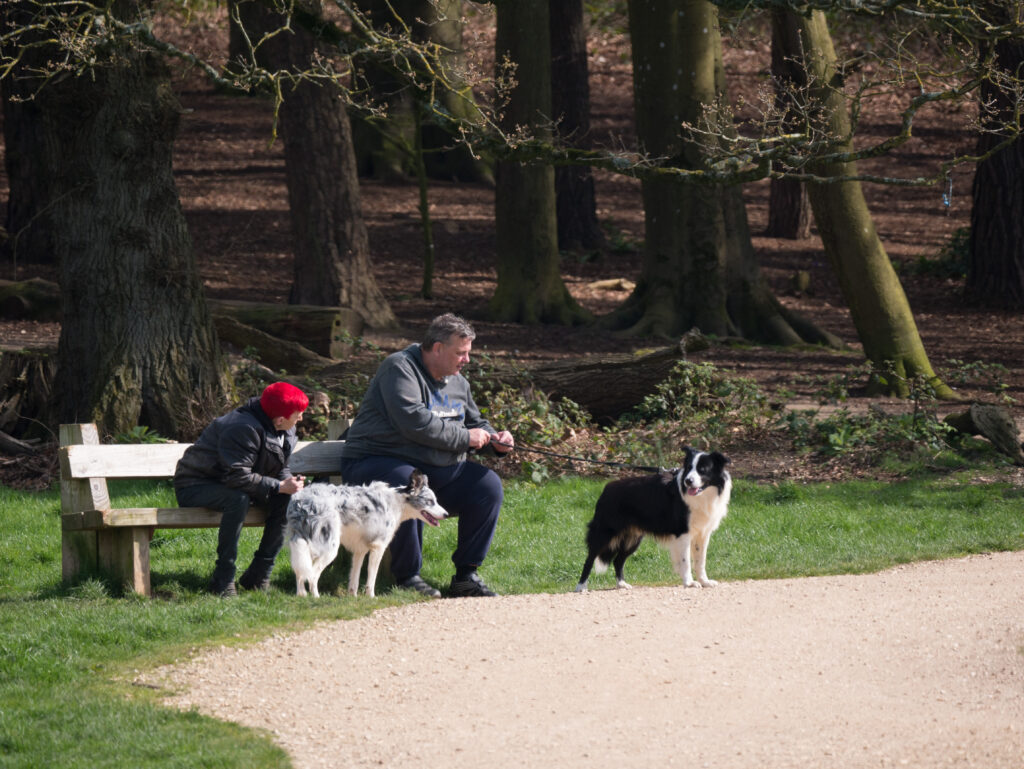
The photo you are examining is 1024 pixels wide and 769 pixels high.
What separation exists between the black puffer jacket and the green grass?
66 cm

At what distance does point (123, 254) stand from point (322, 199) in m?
6.32

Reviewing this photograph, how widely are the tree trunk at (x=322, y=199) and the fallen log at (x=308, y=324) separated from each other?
242 centimetres

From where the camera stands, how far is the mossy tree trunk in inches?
449

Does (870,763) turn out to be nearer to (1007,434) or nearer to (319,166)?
(1007,434)

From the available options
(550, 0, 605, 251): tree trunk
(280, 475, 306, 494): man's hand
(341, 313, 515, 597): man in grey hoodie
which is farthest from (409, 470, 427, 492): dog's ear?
(550, 0, 605, 251): tree trunk

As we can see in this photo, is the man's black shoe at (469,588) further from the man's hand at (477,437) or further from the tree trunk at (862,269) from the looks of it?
the tree trunk at (862,269)

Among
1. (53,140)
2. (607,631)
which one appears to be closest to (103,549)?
(607,631)

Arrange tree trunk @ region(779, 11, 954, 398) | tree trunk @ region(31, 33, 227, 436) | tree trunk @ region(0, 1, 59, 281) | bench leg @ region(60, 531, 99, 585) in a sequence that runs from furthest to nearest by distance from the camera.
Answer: tree trunk @ region(0, 1, 59, 281) < tree trunk @ region(779, 11, 954, 398) < tree trunk @ region(31, 33, 227, 436) < bench leg @ region(60, 531, 99, 585)

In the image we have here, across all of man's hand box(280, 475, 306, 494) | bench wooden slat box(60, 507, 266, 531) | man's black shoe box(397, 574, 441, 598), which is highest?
man's hand box(280, 475, 306, 494)

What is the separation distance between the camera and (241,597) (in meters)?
7.65

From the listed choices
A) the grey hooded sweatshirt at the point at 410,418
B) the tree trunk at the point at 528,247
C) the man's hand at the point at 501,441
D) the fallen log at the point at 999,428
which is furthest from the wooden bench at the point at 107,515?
the tree trunk at the point at 528,247

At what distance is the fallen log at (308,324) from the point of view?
14703 millimetres

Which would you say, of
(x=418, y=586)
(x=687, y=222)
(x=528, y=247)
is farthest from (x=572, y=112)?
(x=418, y=586)

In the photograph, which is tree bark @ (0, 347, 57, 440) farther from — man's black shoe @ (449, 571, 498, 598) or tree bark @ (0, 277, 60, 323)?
man's black shoe @ (449, 571, 498, 598)
